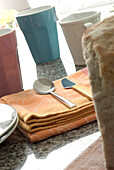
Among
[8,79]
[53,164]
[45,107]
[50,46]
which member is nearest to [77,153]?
[53,164]

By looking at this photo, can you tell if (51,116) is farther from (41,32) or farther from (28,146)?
(41,32)

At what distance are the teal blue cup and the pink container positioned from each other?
0.15 metres

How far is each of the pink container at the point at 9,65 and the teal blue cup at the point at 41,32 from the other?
0.15 meters

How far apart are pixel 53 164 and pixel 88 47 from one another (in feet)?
0.77

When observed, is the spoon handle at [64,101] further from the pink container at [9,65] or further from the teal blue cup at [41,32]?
the teal blue cup at [41,32]

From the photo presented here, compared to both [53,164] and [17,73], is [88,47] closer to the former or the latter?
[53,164]

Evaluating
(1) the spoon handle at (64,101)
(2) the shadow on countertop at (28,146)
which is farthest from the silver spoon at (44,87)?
(2) the shadow on countertop at (28,146)

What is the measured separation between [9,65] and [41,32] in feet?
0.79

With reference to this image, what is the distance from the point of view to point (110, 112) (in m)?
0.30

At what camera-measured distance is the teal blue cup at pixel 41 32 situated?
3.07 feet

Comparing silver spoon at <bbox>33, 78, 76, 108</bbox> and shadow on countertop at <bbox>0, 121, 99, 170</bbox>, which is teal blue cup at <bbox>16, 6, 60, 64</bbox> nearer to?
silver spoon at <bbox>33, 78, 76, 108</bbox>

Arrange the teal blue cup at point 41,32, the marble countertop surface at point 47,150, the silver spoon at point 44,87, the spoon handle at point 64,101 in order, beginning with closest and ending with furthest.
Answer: the marble countertop surface at point 47,150
the spoon handle at point 64,101
the silver spoon at point 44,87
the teal blue cup at point 41,32

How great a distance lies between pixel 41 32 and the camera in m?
0.96

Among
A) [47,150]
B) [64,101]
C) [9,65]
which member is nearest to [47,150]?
[47,150]
